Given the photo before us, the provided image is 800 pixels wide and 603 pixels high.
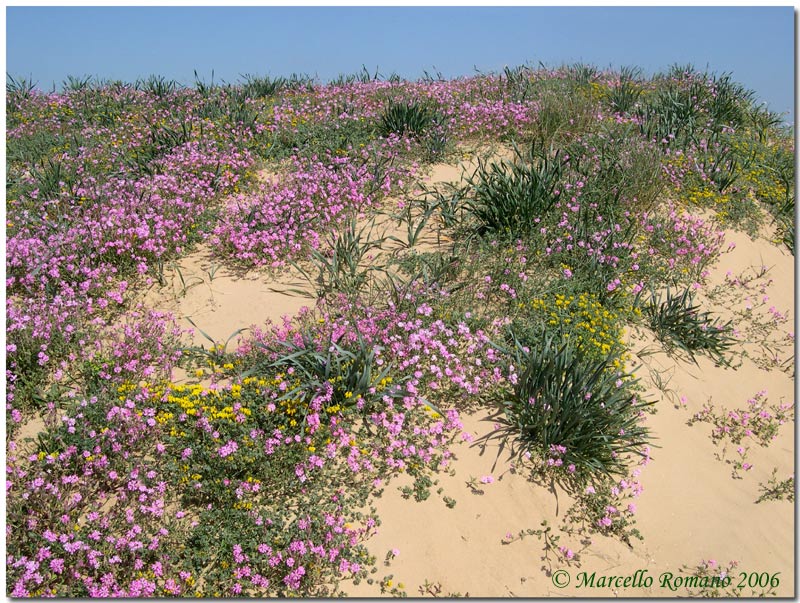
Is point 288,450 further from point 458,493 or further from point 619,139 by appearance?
point 619,139

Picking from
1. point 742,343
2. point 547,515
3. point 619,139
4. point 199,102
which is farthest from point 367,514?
point 199,102

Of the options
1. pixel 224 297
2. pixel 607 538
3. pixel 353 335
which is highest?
pixel 353 335

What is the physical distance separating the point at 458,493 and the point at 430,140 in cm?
614

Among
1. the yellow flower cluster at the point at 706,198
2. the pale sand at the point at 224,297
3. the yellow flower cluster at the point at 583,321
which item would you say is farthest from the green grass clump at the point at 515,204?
the yellow flower cluster at the point at 706,198

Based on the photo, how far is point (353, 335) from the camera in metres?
5.30

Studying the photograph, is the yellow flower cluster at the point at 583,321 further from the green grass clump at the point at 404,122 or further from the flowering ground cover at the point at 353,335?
the green grass clump at the point at 404,122

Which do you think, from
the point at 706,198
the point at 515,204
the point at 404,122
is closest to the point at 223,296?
the point at 515,204

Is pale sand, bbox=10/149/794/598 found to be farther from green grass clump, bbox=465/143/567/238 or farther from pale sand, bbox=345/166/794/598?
green grass clump, bbox=465/143/567/238

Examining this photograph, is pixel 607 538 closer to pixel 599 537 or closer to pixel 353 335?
pixel 599 537

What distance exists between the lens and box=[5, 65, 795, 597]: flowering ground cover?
13.1ft

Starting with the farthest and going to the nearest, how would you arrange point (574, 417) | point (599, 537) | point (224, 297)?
point (224, 297), point (574, 417), point (599, 537)

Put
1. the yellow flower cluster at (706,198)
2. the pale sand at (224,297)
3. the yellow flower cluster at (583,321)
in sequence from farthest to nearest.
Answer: the yellow flower cluster at (706,198) → the pale sand at (224,297) → the yellow flower cluster at (583,321)

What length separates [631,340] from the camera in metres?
6.20

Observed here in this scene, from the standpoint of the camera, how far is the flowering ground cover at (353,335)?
13.1 feet
